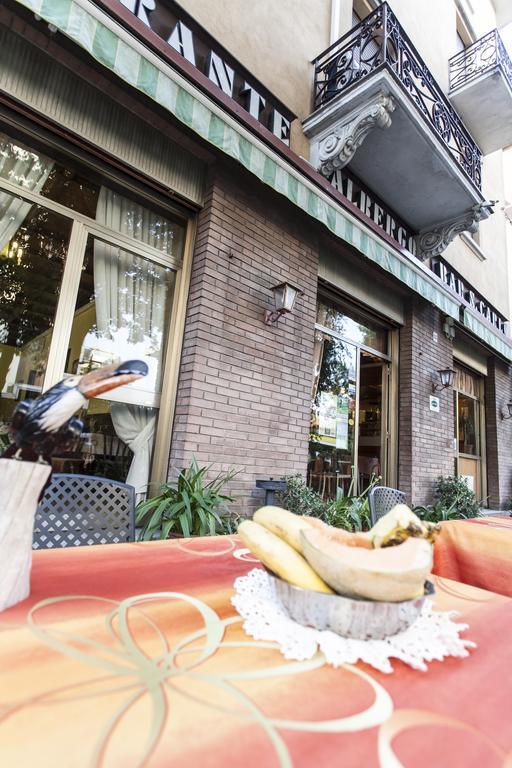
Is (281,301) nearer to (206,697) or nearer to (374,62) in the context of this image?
(374,62)

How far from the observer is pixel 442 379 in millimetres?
6285

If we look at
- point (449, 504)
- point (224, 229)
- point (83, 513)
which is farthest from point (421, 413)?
point (83, 513)

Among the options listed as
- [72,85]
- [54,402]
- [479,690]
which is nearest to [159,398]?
[72,85]

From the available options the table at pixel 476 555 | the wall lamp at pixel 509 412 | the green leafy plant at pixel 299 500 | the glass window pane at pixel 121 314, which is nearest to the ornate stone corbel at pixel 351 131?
the glass window pane at pixel 121 314

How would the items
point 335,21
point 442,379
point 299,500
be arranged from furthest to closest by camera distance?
1. point 442,379
2. point 335,21
3. point 299,500

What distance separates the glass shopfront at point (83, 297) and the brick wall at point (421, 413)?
12.2 feet

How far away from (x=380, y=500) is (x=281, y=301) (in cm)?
194

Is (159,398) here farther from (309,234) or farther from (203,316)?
(309,234)

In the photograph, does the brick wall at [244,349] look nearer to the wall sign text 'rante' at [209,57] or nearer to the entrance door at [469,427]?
the wall sign text 'rante' at [209,57]

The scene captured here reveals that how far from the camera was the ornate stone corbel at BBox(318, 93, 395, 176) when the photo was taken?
13.9 ft

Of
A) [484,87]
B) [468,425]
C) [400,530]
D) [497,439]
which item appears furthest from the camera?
[497,439]

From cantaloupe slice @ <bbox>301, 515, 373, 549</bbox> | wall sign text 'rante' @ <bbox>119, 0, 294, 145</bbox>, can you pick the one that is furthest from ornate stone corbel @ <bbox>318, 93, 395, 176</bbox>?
cantaloupe slice @ <bbox>301, 515, 373, 549</bbox>

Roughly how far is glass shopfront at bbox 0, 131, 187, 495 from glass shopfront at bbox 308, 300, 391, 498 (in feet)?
6.96

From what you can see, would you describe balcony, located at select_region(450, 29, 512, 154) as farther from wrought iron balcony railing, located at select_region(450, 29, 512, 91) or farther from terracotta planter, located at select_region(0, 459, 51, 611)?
terracotta planter, located at select_region(0, 459, 51, 611)
